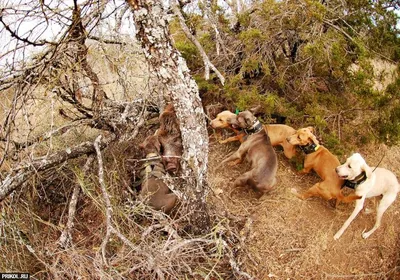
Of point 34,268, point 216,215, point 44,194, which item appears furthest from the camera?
point 44,194

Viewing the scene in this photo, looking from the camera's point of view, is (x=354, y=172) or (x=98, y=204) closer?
(x=98, y=204)

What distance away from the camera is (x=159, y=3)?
290 cm

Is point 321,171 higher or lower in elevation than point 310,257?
higher

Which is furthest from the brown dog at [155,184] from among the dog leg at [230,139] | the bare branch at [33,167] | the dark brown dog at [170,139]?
the dog leg at [230,139]

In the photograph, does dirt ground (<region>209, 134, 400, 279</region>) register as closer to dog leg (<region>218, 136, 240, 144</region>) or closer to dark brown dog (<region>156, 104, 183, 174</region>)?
dog leg (<region>218, 136, 240, 144</region>)

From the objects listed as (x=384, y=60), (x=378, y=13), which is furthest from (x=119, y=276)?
(x=378, y=13)

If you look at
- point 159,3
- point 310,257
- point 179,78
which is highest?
point 159,3

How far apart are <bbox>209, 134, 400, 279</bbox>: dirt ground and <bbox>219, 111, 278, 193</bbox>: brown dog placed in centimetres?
28

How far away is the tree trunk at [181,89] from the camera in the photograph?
9.46 feet

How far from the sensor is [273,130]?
17.3 feet

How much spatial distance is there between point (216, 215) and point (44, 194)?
7.23 ft

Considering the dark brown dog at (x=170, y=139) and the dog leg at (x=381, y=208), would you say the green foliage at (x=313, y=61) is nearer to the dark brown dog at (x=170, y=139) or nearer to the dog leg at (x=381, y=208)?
the dog leg at (x=381, y=208)

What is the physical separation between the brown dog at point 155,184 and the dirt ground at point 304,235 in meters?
0.59

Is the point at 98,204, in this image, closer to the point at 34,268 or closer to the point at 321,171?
the point at 34,268
